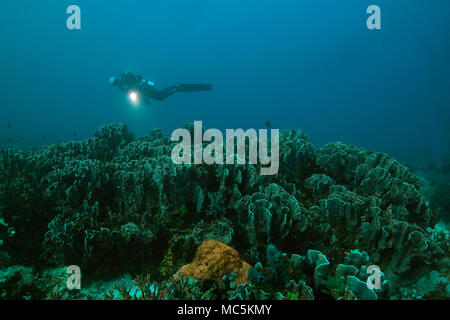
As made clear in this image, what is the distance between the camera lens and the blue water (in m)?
105

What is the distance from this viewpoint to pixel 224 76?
151375mm

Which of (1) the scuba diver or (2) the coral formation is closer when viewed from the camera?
(2) the coral formation

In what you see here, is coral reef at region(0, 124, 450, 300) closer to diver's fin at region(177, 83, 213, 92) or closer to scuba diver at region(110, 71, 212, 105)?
scuba diver at region(110, 71, 212, 105)

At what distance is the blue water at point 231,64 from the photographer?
10469 centimetres

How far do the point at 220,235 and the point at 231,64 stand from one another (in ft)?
530

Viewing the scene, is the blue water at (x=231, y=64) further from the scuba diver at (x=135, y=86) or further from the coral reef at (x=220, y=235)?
the coral reef at (x=220, y=235)

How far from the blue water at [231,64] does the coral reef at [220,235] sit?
103 metres


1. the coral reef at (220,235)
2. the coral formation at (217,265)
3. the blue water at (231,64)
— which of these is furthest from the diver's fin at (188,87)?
the blue water at (231,64)

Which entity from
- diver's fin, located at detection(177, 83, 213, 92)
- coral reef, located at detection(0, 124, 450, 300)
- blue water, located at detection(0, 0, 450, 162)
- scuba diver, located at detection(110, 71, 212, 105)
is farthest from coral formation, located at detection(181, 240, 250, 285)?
blue water, located at detection(0, 0, 450, 162)

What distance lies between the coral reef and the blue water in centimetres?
10258

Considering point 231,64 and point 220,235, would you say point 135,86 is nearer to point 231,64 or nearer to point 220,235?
point 220,235

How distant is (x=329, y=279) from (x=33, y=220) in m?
5.10

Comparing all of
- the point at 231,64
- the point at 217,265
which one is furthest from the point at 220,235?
the point at 231,64
